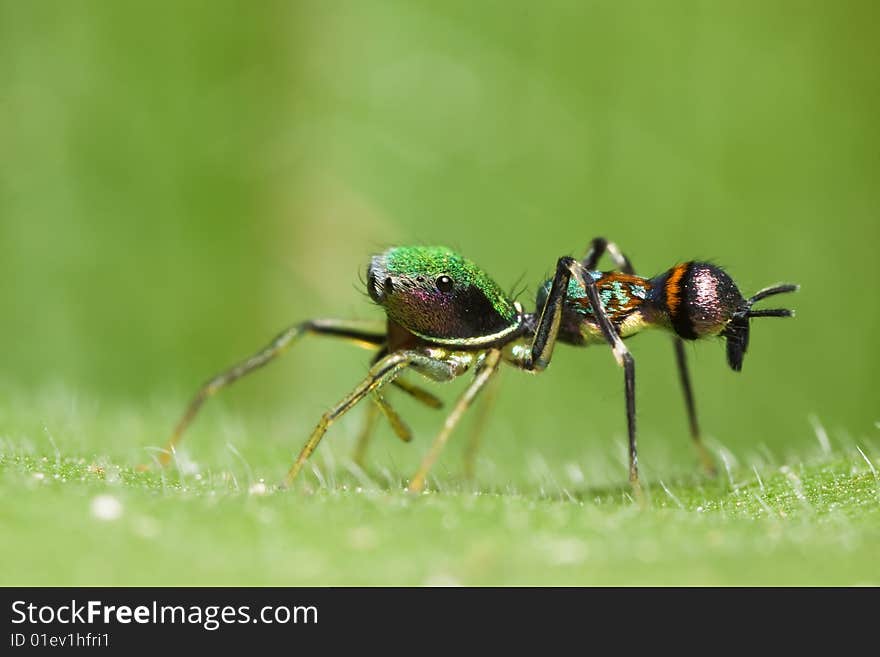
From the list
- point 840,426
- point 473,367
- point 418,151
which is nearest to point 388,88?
point 418,151

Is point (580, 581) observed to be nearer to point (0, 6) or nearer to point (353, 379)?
point (353, 379)

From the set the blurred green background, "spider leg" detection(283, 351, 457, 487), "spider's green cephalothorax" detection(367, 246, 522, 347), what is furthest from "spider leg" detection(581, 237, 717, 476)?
the blurred green background

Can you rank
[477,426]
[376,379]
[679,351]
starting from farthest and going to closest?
[477,426]
[679,351]
[376,379]

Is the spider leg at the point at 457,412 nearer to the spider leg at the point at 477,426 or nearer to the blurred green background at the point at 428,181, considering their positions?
the spider leg at the point at 477,426

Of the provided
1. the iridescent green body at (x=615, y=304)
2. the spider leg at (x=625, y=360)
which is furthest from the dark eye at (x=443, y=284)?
the spider leg at (x=625, y=360)

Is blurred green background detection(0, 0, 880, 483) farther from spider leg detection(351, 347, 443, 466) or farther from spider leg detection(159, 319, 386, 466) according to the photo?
spider leg detection(159, 319, 386, 466)

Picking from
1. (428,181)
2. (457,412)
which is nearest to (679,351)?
(457,412)

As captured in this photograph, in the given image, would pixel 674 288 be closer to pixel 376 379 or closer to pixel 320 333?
pixel 376 379
